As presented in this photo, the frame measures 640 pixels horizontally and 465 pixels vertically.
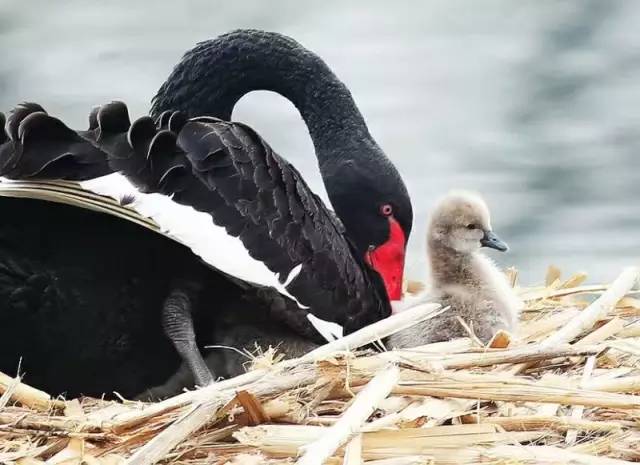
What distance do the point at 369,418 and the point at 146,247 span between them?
19.0 inches

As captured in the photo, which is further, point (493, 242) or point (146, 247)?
point (493, 242)

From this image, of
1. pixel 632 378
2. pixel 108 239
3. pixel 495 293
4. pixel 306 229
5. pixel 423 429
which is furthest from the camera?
pixel 495 293

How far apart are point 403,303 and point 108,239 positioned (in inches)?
25.5

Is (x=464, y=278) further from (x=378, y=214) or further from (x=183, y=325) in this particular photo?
(x=183, y=325)

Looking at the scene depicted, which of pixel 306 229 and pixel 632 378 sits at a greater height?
pixel 306 229

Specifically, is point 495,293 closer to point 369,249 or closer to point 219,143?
point 369,249

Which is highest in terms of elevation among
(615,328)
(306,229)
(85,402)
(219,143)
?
(219,143)

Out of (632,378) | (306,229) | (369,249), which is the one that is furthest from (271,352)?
(369,249)

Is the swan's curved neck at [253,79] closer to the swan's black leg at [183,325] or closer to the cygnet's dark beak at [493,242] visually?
the cygnet's dark beak at [493,242]

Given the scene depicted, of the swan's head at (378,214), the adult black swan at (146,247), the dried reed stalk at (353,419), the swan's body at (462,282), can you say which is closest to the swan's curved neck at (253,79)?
the swan's head at (378,214)

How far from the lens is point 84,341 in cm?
186

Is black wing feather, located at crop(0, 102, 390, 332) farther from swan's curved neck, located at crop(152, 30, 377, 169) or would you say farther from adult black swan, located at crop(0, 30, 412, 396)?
swan's curved neck, located at crop(152, 30, 377, 169)

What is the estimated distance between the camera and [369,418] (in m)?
1.47

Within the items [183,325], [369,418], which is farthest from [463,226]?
[369,418]
